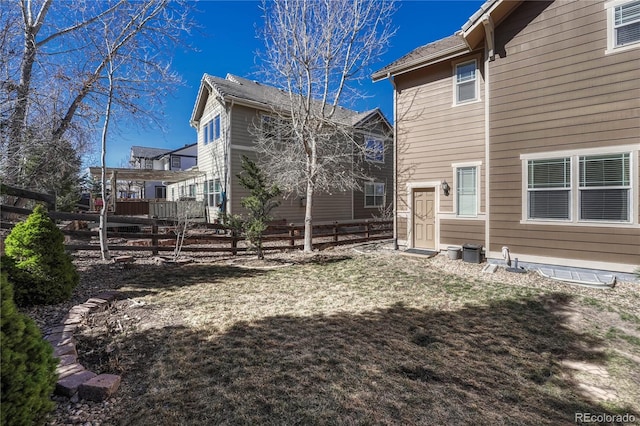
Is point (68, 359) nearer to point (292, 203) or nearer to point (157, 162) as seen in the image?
point (292, 203)

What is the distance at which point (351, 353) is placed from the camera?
3.43 meters

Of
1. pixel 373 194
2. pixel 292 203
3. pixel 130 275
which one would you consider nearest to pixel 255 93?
pixel 292 203

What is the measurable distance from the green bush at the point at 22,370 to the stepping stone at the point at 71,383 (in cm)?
38

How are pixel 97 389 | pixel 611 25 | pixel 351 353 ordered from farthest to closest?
pixel 611 25 < pixel 351 353 < pixel 97 389

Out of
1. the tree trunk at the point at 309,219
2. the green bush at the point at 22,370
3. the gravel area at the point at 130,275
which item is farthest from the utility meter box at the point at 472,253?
the green bush at the point at 22,370

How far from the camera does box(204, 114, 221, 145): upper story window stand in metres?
15.5

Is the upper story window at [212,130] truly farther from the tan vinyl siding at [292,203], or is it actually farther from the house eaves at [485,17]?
the house eaves at [485,17]

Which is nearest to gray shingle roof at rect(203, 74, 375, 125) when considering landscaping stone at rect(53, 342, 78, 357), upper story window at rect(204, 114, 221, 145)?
upper story window at rect(204, 114, 221, 145)

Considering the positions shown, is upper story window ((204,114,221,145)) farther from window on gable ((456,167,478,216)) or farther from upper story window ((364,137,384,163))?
window on gable ((456,167,478,216))

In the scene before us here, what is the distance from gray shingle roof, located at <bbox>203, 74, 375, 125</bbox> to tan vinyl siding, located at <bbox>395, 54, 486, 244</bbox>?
10.2ft

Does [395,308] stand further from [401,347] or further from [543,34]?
[543,34]

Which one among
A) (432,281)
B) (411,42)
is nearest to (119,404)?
(432,281)

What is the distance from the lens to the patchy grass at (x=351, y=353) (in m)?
2.52

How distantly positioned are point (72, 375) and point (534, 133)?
9.45 metres
